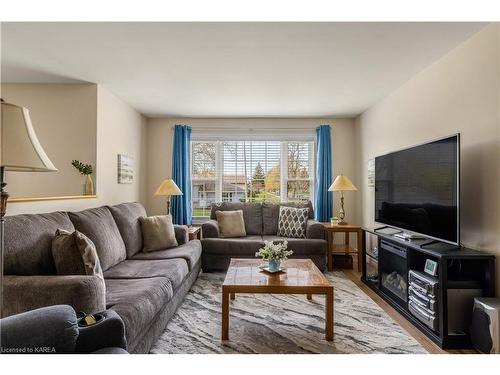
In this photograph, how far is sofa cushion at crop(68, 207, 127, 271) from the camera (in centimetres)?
256

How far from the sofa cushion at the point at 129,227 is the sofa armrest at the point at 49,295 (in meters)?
1.52

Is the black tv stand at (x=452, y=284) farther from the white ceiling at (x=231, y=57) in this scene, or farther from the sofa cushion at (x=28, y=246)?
the sofa cushion at (x=28, y=246)

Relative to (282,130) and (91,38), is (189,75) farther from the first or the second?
(282,130)

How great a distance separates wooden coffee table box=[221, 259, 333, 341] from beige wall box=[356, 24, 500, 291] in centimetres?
126

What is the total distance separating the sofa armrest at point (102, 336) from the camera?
1253mm

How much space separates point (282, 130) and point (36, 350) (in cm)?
474

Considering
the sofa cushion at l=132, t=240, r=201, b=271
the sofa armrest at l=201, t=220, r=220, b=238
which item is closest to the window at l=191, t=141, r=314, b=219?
the sofa armrest at l=201, t=220, r=220, b=238

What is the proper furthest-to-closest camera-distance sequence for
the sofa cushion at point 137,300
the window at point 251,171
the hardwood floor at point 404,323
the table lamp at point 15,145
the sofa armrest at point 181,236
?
the window at point 251,171 < the sofa armrest at point 181,236 < the hardwood floor at point 404,323 < the sofa cushion at point 137,300 < the table lamp at point 15,145

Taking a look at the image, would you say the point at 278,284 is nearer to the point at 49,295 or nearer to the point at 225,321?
the point at 225,321

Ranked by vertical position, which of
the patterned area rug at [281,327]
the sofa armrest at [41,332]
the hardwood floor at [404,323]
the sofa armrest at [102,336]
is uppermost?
the sofa armrest at [41,332]

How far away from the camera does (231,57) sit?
2781 mm

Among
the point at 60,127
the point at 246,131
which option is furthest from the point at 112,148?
the point at 246,131

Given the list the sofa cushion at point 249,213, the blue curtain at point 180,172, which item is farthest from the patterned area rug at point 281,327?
the blue curtain at point 180,172
